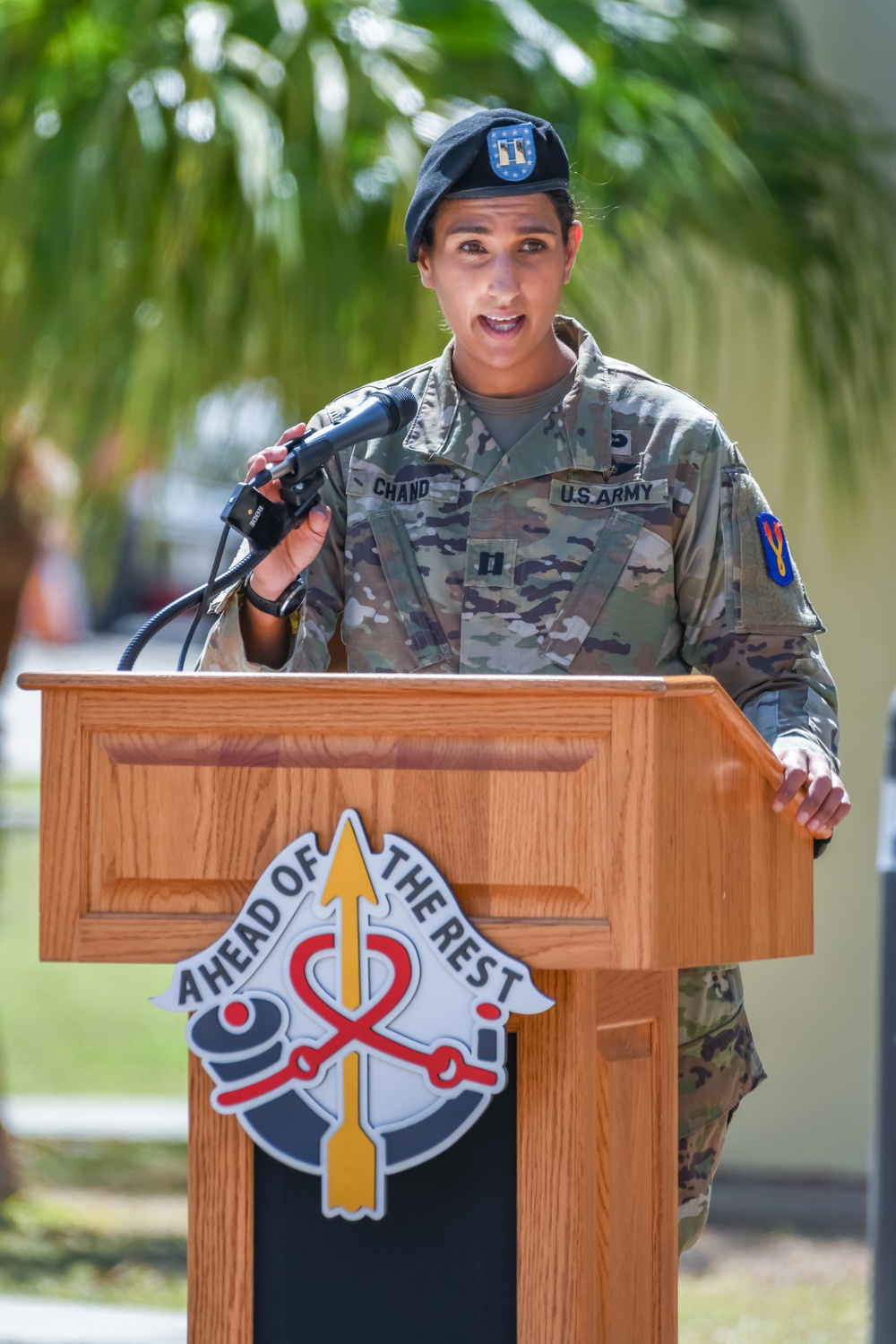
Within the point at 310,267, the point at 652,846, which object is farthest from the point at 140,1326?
the point at 652,846

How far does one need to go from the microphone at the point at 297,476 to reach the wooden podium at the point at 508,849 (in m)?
0.26

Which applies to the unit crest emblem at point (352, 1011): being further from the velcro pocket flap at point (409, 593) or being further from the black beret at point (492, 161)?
the black beret at point (492, 161)

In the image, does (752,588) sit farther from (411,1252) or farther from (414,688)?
(411,1252)

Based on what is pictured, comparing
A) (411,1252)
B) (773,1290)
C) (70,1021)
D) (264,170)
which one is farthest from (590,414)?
(70,1021)

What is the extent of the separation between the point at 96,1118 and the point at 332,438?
A: 18.4 feet

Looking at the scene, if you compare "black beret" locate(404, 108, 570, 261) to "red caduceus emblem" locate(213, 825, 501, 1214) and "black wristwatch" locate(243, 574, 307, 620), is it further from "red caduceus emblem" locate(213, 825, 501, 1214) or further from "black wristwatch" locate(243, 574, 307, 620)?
"red caduceus emblem" locate(213, 825, 501, 1214)

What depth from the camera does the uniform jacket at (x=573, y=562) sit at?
2.12m

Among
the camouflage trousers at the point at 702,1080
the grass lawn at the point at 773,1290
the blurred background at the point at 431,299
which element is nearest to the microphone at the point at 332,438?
the camouflage trousers at the point at 702,1080

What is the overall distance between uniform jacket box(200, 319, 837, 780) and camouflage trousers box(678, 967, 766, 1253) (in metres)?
0.34

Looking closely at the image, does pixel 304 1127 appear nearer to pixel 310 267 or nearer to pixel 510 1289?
pixel 510 1289

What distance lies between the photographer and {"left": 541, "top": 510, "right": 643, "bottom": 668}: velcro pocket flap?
2111mm

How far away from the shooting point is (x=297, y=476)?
190 centimetres

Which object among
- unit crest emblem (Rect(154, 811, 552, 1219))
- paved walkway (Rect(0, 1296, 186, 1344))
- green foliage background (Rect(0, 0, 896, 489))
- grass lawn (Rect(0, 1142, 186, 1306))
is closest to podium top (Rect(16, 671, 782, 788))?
unit crest emblem (Rect(154, 811, 552, 1219))

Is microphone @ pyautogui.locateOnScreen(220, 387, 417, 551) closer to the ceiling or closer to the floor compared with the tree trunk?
closer to the floor
